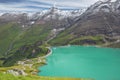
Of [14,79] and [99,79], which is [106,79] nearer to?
[99,79]

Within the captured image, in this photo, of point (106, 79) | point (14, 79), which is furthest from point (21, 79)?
point (106, 79)

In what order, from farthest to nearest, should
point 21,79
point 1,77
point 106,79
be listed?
point 106,79 < point 21,79 < point 1,77

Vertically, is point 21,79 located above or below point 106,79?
above

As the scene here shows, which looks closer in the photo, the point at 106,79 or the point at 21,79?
the point at 21,79

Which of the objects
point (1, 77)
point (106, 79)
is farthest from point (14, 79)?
point (106, 79)

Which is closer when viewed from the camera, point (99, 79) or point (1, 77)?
point (1, 77)

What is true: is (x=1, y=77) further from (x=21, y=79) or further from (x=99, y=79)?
(x=99, y=79)

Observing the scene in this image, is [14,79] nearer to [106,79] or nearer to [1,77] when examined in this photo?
[1,77]

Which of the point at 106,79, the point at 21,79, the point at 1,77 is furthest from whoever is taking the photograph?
the point at 106,79

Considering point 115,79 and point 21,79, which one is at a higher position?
point 21,79
